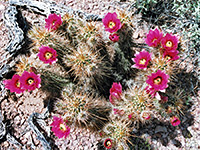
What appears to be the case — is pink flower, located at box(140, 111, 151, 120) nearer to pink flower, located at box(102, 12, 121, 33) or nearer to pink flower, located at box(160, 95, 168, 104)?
pink flower, located at box(160, 95, 168, 104)

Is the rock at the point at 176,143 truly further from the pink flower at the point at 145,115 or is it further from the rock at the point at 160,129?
the pink flower at the point at 145,115

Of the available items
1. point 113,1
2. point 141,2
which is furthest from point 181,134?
point 113,1

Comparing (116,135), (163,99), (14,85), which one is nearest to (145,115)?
(163,99)

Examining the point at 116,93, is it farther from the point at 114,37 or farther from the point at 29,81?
the point at 29,81

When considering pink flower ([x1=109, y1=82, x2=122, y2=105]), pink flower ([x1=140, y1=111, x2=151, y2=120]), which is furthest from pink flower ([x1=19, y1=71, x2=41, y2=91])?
pink flower ([x1=140, y1=111, x2=151, y2=120])

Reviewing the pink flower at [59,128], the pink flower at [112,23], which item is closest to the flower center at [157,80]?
the pink flower at [112,23]

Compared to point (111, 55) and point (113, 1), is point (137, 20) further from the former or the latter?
point (111, 55)
